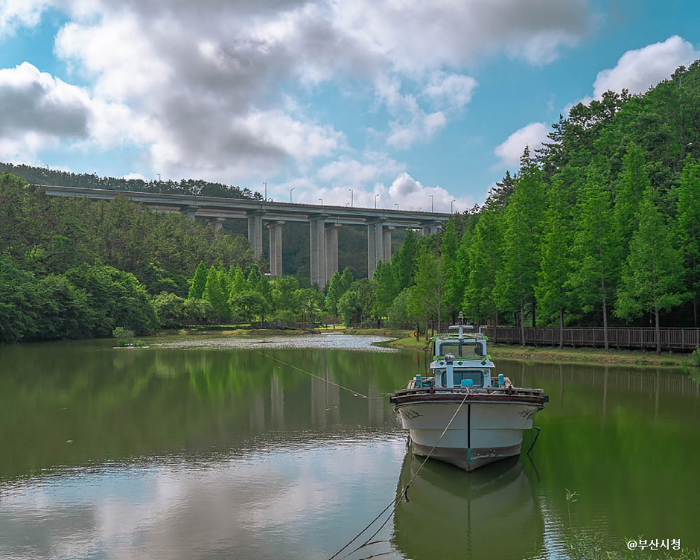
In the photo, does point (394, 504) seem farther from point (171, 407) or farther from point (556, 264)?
point (556, 264)

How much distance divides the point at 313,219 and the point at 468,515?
5928 inches

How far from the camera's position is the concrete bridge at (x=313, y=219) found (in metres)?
153

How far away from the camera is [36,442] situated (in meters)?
19.4

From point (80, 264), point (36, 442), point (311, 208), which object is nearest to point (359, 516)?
point (36, 442)

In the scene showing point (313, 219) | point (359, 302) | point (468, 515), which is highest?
point (313, 219)

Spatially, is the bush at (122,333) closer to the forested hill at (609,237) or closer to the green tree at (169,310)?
the green tree at (169,310)

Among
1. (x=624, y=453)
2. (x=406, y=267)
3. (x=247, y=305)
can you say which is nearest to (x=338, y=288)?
(x=247, y=305)

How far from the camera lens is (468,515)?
42.4 ft

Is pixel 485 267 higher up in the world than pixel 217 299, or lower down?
higher up

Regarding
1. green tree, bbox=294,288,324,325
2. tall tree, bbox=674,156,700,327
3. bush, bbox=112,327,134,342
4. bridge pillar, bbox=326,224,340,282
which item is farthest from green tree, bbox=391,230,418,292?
bridge pillar, bbox=326,224,340,282

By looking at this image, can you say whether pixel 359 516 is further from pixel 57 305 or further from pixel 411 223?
pixel 411 223

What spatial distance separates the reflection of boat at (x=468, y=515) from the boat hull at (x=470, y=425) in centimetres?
40

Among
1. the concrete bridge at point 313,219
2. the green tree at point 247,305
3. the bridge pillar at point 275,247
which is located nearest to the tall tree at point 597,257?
the green tree at point 247,305

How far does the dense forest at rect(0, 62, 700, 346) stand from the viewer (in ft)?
148
